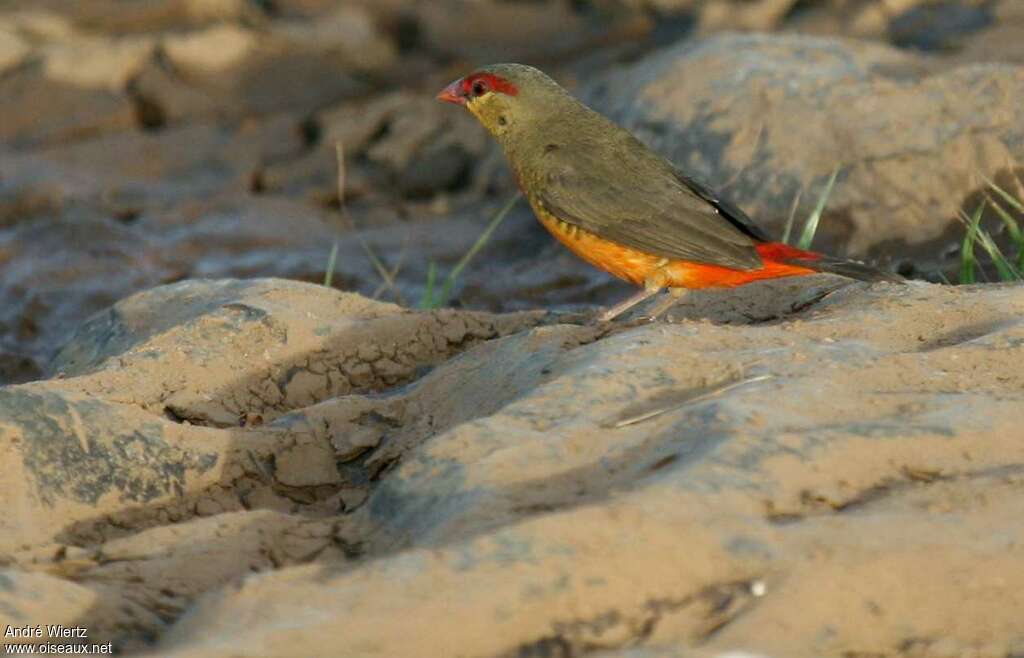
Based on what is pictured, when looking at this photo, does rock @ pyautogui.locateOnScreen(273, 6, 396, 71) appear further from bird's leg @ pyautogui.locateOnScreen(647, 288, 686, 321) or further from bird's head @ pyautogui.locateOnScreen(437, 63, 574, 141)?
bird's leg @ pyautogui.locateOnScreen(647, 288, 686, 321)

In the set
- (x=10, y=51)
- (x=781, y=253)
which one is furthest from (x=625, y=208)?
(x=10, y=51)

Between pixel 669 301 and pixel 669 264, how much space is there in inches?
5.3

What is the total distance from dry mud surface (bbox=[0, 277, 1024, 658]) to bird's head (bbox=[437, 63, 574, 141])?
1.38 metres

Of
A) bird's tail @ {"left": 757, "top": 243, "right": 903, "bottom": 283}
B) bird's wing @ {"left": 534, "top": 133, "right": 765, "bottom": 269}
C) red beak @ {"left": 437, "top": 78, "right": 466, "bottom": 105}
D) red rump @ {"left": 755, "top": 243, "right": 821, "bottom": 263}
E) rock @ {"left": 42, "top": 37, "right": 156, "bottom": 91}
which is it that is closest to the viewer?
bird's tail @ {"left": 757, "top": 243, "right": 903, "bottom": 283}

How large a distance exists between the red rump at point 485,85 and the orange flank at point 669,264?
1.87 feet

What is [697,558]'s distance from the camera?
9.52ft

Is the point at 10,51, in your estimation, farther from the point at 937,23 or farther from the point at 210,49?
the point at 937,23

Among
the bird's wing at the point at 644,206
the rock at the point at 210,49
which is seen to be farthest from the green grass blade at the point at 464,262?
the rock at the point at 210,49

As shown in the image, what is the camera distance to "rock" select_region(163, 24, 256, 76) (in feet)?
32.6

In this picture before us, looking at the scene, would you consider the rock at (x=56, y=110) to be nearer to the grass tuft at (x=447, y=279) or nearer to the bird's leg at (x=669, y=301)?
the grass tuft at (x=447, y=279)

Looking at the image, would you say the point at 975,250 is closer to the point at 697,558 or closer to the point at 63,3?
the point at 697,558

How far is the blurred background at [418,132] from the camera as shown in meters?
7.34

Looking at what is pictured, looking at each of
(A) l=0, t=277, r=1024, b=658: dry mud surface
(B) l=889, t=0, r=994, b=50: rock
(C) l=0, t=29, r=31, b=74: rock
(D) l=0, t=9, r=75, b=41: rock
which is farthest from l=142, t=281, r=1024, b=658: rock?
(D) l=0, t=9, r=75, b=41: rock

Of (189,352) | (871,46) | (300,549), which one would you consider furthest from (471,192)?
(300,549)
